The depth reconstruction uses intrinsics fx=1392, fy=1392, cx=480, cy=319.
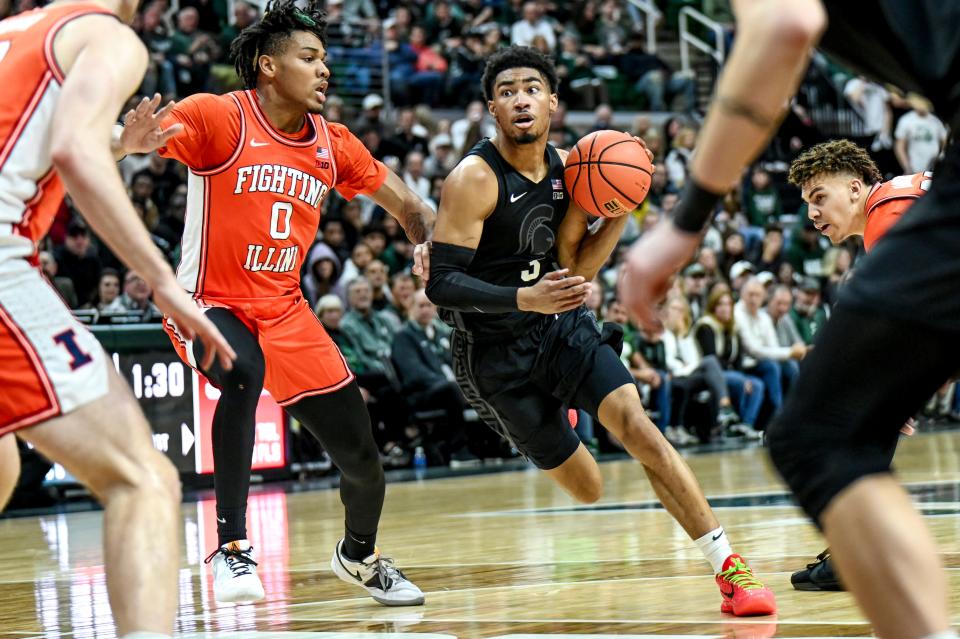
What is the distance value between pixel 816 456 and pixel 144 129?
2.82 metres

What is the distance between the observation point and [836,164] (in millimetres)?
5422

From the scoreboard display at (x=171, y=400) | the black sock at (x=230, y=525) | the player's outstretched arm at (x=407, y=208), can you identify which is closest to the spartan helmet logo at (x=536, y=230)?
the player's outstretched arm at (x=407, y=208)

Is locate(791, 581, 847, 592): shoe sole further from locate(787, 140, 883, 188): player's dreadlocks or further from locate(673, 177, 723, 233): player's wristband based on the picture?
locate(673, 177, 723, 233): player's wristband

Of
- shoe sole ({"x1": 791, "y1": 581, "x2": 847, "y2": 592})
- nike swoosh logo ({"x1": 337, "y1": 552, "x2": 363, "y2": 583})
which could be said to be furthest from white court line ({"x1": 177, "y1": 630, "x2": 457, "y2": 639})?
shoe sole ({"x1": 791, "y1": 581, "x2": 847, "y2": 592})

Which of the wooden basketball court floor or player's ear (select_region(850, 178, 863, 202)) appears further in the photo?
player's ear (select_region(850, 178, 863, 202))

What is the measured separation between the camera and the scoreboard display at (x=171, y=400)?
10773 mm

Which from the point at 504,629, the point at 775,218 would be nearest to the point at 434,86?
the point at 775,218

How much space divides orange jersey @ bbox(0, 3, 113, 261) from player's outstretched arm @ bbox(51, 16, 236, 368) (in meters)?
0.04

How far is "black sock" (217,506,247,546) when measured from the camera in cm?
526

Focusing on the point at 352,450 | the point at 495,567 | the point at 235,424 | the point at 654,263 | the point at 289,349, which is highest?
the point at 654,263

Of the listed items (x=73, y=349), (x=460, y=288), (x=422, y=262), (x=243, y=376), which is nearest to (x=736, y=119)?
(x=73, y=349)

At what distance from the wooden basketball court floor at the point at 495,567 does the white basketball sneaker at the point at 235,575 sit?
8 centimetres

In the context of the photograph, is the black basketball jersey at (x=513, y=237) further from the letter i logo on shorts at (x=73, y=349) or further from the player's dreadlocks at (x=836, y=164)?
the letter i logo on shorts at (x=73, y=349)

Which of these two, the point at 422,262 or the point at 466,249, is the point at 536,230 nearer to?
the point at 466,249
